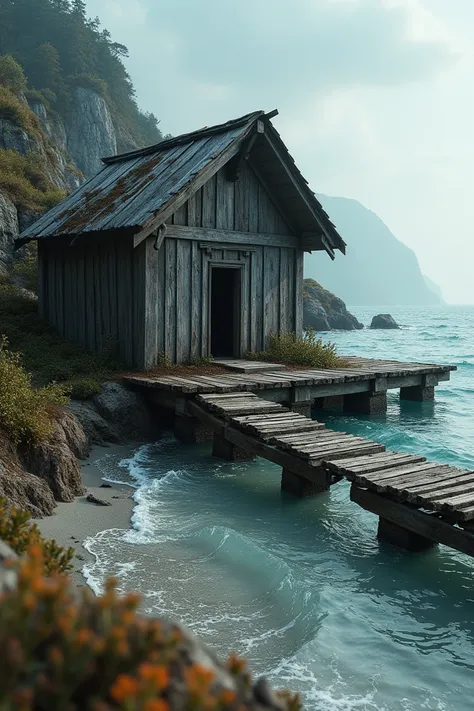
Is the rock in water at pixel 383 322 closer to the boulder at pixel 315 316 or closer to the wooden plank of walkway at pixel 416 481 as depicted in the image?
the boulder at pixel 315 316

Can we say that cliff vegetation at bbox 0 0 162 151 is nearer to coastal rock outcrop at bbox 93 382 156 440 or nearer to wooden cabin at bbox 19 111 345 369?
wooden cabin at bbox 19 111 345 369

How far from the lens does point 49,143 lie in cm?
3816

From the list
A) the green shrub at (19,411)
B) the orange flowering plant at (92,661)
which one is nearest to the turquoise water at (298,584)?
the green shrub at (19,411)

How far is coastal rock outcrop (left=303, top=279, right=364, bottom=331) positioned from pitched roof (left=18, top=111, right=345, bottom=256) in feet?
159

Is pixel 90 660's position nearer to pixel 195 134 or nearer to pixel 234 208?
pixel 234 208

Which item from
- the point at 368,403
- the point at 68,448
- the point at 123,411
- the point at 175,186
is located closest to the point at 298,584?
the point at 68,448

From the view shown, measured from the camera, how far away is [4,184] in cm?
2734

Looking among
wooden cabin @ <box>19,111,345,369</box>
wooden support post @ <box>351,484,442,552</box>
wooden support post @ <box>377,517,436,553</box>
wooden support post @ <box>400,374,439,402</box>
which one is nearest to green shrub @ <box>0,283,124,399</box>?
wooden cabin @ <box>19,111,345,369</box>

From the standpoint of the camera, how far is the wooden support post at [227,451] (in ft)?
40.8

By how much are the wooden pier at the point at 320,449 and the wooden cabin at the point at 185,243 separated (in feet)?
5.99

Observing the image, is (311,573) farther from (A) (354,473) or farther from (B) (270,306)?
(B) (270,306)

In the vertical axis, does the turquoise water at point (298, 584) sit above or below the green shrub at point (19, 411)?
below

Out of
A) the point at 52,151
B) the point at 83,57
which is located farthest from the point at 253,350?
the point at 83,57

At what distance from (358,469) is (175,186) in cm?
777
